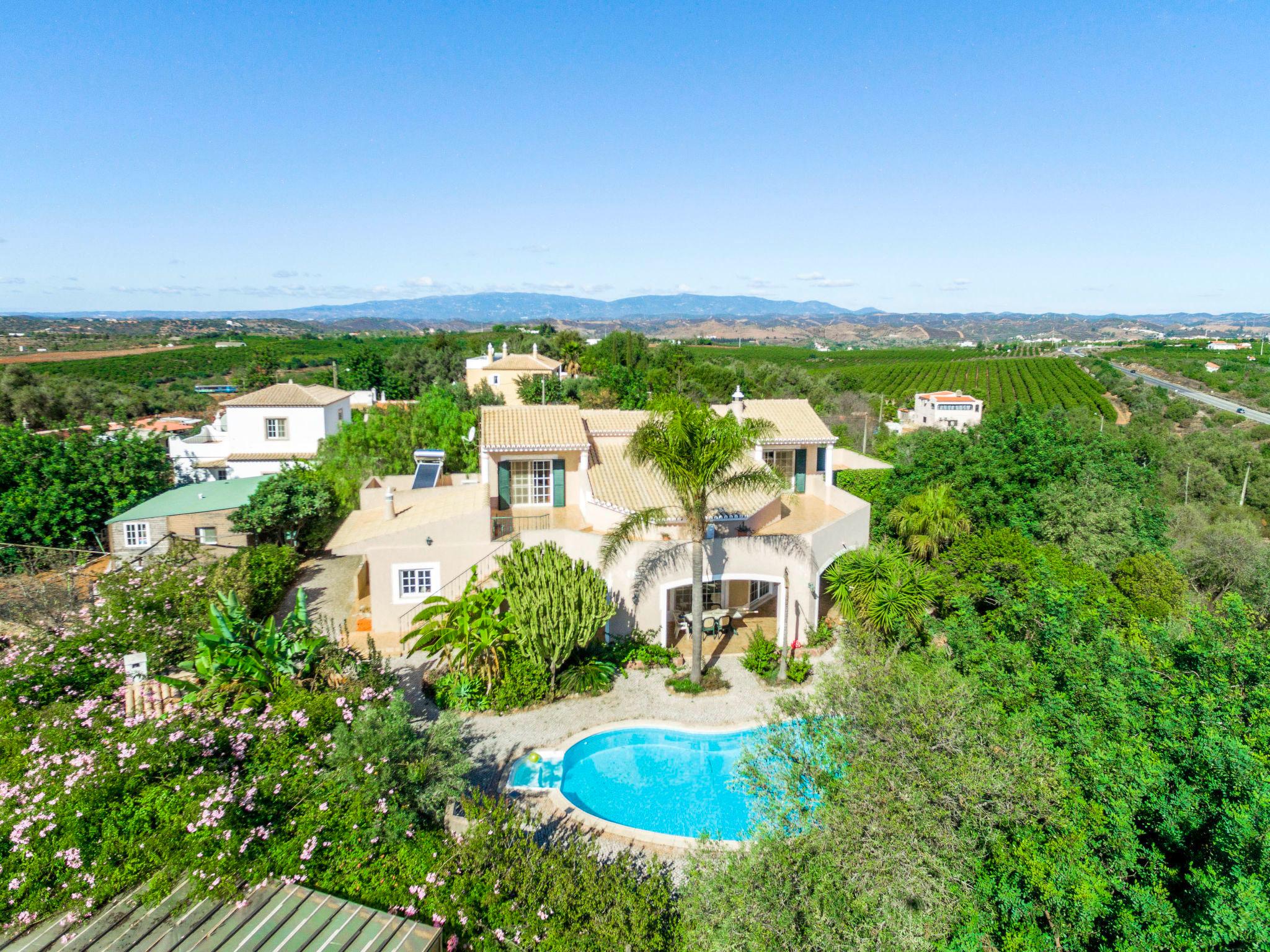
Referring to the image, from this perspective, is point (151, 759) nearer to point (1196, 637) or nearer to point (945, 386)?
point (1196, 637)

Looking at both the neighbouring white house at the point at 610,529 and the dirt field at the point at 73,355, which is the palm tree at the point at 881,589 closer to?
the neighbouring white house at the point at 610,529

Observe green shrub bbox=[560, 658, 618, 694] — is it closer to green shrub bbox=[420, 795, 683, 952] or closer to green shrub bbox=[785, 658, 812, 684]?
green shrub bbox=[785, 658, 812, 684]

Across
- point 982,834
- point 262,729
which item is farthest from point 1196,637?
point 262,729

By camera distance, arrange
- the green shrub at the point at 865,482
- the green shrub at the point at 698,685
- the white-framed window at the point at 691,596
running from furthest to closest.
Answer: the green shrub at the point at 865,482, the white-framed window at the point at 691,596, the green shrub at the point at 698,685

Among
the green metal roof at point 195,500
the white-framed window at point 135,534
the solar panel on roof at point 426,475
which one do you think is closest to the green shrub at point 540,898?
the solar panel on roof at point 426,475

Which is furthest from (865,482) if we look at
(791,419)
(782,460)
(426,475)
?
(426,475)

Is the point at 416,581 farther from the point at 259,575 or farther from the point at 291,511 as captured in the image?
the point at 291,511
